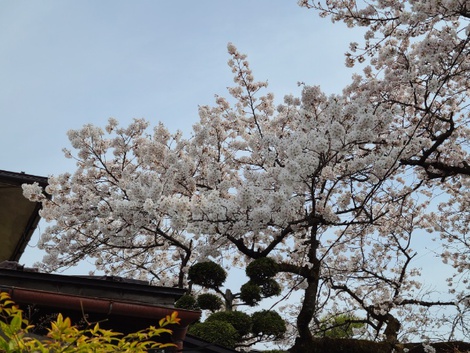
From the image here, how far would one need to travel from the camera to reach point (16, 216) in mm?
12570

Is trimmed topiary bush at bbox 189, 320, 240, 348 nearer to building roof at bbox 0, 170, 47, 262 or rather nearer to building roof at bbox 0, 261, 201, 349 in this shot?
building roof at bbox 0, 261, 201, 349

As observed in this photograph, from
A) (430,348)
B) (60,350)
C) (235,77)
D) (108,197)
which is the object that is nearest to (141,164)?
(108,197)

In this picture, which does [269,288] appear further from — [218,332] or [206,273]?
[218,332]

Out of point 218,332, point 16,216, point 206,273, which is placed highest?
point 16,216

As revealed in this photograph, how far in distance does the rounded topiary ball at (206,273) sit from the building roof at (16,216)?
10.9ft

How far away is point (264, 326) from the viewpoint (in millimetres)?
10867

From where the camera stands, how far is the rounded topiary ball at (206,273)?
1105 cm

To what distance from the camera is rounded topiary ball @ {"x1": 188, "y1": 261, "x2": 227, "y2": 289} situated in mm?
11047

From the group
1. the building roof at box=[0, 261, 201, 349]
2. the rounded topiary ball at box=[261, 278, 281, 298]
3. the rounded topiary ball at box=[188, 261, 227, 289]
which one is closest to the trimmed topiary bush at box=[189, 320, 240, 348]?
the rounded topiary ball at box=[188, 261, 227, 289]

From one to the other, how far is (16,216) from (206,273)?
4274mm

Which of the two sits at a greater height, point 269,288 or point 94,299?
point 269,288

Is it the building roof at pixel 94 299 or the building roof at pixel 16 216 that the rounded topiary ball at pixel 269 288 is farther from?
the building roof at pixel 16 216

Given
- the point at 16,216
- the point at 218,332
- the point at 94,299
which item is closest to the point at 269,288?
the point at 218,332

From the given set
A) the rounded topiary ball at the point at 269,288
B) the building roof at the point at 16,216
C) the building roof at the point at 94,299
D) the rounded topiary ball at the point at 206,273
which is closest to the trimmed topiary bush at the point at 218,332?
the rounded topiary ball at the point at 206,273
